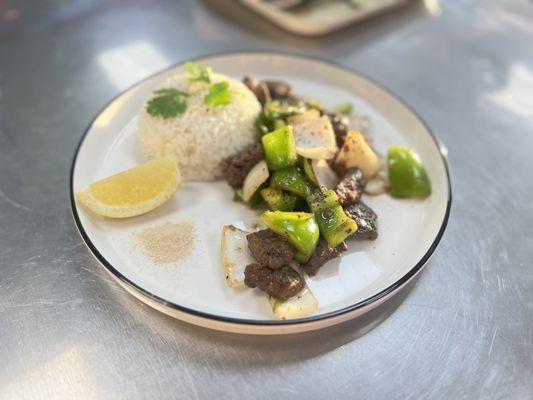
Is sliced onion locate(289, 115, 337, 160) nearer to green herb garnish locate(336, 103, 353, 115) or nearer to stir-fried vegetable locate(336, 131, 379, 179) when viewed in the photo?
stir-fried vegetable locate(336, 131, 379, 179)

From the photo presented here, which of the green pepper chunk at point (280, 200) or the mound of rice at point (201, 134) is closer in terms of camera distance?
the green pepper chunk at point (280, 200)

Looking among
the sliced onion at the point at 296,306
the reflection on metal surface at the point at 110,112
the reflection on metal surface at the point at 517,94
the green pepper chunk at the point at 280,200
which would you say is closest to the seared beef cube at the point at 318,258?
the sliced onion at the point at 296,306

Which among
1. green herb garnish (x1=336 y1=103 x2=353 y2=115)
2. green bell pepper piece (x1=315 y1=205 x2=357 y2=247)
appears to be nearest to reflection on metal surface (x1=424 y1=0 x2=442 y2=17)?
green herb garnish (x1=336 y1=103 x2=353 y2=115)

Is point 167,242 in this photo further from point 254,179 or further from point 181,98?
point 181,98

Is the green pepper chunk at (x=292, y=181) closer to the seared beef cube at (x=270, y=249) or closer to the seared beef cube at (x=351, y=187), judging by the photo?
the seared beef cube at (x=351, y=187)

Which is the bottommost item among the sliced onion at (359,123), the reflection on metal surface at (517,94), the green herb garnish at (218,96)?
the reflection on metal surface at (517,94)

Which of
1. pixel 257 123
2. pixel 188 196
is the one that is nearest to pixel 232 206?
pixel 188 196
